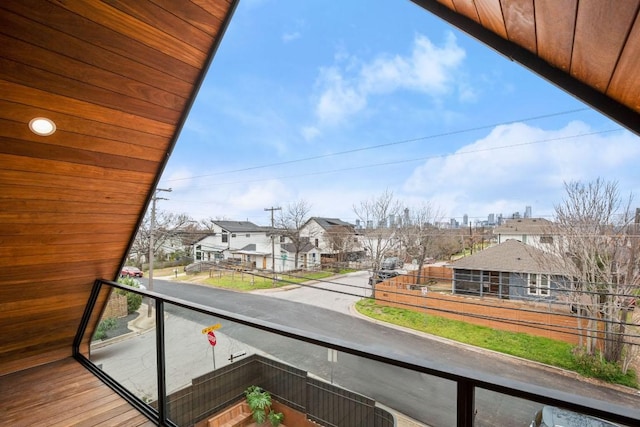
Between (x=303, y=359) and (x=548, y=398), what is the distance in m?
1.02

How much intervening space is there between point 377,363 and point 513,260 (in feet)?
33.8

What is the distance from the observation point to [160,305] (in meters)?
1.61

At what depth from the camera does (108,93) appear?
1.32 metres

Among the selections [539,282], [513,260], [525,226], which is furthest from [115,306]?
[525,226]

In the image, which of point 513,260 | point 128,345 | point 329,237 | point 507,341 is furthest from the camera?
point 329,237

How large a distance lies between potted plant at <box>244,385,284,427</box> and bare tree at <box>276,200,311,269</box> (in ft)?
51.5

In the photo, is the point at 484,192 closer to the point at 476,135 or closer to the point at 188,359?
the point at 476,135

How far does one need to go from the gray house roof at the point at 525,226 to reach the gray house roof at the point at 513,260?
0.52 meters

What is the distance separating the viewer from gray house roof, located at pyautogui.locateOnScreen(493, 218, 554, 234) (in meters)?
7.44

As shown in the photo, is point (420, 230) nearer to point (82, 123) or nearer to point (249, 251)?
point (249, 251)

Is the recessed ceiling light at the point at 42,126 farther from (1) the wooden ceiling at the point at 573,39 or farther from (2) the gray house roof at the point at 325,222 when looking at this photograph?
(2) the gray house roof at the point at 325,222

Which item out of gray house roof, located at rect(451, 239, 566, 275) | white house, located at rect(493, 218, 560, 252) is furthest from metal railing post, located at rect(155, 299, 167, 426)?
gray house roof, located at rect(451, 239, 566, 275)

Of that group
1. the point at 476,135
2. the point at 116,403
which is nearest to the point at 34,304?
the point at 116,403

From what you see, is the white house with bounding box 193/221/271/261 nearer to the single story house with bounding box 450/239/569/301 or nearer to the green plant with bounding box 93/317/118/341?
the single story house with bounding box 450/239/569/301
